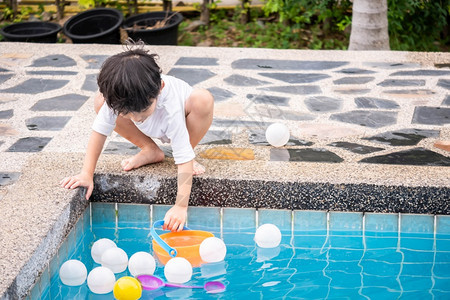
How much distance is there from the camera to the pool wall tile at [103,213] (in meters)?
3.44

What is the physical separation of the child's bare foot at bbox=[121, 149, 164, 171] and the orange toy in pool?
44 cm

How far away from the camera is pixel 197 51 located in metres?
5.95

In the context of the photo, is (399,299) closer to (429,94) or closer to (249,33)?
(429,94)

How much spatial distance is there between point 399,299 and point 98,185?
165 centimetres

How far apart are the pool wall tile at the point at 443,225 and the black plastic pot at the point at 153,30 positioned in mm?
3981

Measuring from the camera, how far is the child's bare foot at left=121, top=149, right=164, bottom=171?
3438mm

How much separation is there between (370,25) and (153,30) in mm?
2182

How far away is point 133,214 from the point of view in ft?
11.3

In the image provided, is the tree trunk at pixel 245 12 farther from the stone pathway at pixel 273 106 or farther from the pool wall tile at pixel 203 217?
the pool wall tile at pixel 203 217

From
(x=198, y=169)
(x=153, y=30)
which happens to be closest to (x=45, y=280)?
(x=198, y=169)

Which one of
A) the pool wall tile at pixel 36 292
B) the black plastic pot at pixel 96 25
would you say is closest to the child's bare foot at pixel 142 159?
the pool wall tile at pixel 36 292

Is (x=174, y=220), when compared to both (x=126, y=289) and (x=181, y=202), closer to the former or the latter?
(x=181, y=202)

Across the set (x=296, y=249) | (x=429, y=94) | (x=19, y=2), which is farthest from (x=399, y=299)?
(x=19, y=2)

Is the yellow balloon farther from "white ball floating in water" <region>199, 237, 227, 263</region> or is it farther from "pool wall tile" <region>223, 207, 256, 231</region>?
"pool wall tile" <region>223, 207, 256, 231</region>
